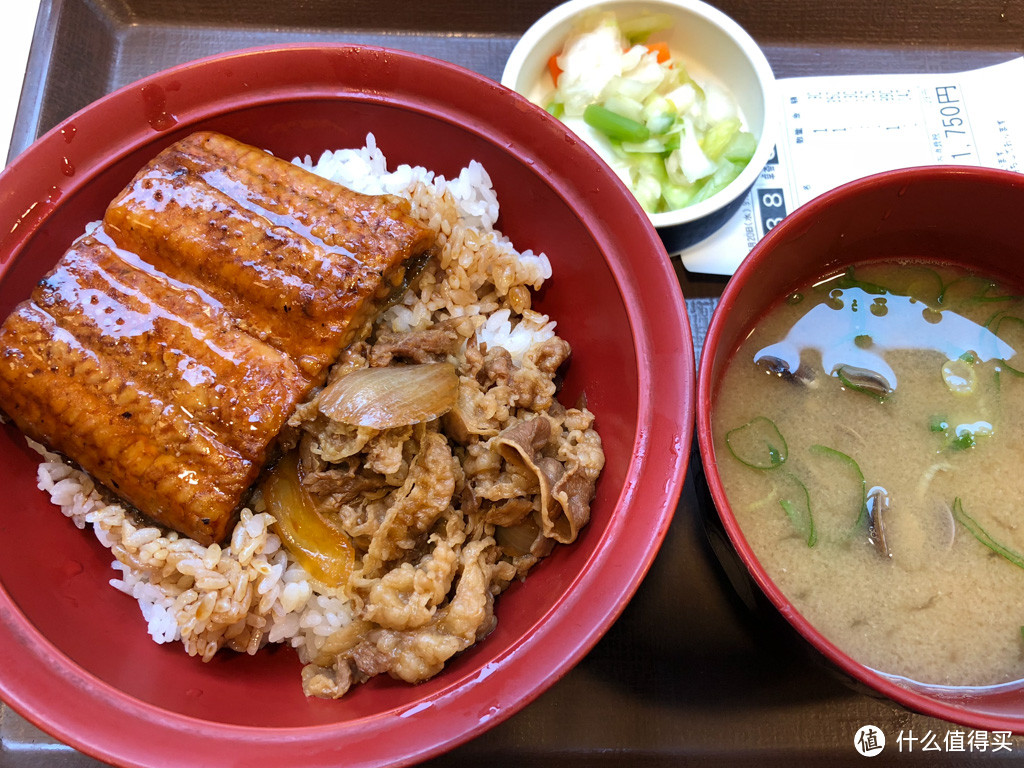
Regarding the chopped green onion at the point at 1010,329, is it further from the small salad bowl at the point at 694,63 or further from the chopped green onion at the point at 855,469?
the small salad bowl at the point at 694,63

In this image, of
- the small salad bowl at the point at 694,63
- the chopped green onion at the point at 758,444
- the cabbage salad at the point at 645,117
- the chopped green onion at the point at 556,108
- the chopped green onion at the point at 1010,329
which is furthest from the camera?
the chopped green onion at the point at 556,108

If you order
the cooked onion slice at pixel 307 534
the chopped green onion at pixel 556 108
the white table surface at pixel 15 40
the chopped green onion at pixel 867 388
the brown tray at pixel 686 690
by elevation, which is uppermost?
the white table surface at pixel 15 40

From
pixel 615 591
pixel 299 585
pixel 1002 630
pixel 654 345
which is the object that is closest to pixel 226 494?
pixel 299 585

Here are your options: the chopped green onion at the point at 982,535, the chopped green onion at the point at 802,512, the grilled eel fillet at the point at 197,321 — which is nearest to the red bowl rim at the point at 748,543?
the chopped green onion at the point at 802,512

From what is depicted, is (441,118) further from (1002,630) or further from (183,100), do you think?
(1002,630)

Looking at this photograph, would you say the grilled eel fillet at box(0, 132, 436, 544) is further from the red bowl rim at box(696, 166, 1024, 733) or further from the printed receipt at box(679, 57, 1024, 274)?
the printed receipt at box(679, 57, 1024, 274)
